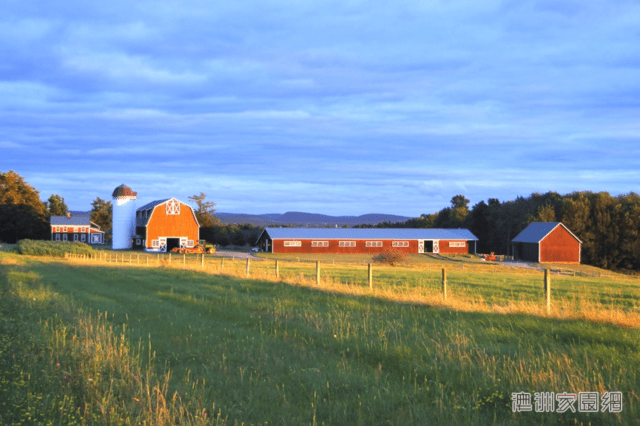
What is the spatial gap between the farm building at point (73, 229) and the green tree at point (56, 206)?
48.2 feet

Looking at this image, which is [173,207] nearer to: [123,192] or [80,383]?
[123,192]

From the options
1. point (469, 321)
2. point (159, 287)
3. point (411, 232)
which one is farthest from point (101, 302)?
point (411, 232)

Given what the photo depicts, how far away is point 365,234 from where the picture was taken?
7894cm

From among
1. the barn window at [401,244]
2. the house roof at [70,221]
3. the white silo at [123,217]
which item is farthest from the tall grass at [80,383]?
the house roof at [70,221]

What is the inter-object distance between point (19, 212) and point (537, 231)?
8745 centimetres

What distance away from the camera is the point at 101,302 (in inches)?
599

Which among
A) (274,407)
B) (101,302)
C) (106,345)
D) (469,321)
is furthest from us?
(101,302)

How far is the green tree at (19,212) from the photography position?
9094cm

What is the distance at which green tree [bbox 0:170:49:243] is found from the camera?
90938mm

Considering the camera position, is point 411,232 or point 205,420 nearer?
point 205,420

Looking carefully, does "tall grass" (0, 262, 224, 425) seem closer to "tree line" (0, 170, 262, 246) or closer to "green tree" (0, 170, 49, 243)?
"tree line" (0, 170, 262, 246)

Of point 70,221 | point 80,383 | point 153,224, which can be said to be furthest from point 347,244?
point 80,383

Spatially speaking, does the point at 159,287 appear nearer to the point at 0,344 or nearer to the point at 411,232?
the point at 0,344

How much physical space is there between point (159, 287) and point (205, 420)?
15.0 m
